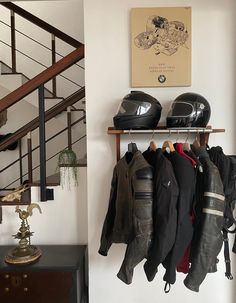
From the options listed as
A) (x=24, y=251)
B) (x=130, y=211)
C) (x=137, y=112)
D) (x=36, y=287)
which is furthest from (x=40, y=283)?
(x=137, y=112)

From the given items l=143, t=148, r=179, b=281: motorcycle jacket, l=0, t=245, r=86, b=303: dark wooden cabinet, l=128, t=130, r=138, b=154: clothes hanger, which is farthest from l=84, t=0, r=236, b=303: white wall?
l=143, t=148, r=179, b=281: motorcycle jacket

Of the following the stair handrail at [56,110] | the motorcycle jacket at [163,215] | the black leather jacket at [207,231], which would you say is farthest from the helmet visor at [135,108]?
the stair handrail at [56,110]

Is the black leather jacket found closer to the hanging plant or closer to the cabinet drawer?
the cabinet drawer

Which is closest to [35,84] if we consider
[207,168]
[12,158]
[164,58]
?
[164,58]

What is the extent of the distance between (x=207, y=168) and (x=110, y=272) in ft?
3.21

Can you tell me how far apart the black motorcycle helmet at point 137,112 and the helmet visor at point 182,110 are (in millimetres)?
98

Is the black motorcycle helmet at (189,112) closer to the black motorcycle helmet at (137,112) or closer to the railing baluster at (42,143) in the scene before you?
the black motorcycle helmet at (137,112)

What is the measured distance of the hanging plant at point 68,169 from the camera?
2039mm

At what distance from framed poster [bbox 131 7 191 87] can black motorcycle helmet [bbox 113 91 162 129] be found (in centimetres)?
22

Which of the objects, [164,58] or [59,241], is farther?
[59,241]

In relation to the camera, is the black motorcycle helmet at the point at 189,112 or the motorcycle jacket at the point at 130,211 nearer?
the motorcycle jacket at the point at 130,211

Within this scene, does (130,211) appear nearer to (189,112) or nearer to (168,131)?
(168,131)

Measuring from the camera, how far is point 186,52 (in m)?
1.83

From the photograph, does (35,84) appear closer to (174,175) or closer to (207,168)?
(174,175)
